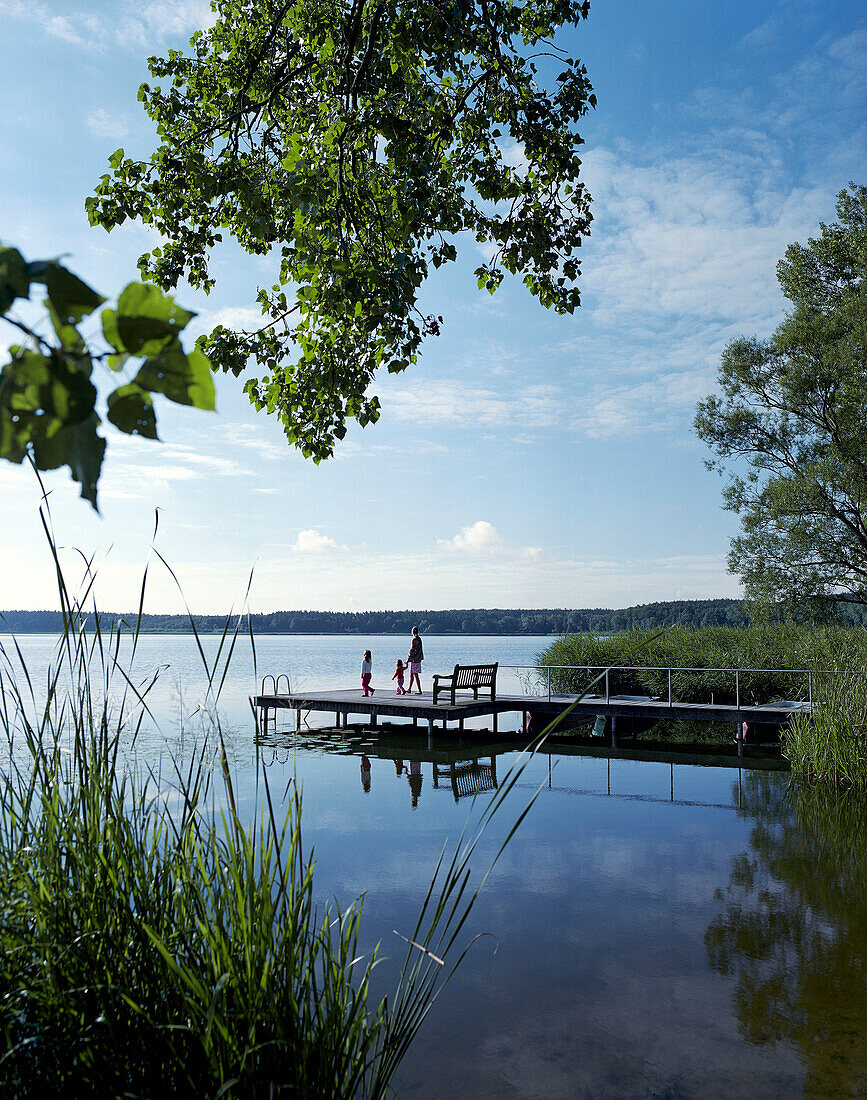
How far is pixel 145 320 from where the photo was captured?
83 cm

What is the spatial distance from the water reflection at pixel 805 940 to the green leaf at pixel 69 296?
395 centimetres

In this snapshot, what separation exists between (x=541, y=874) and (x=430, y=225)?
5081mm

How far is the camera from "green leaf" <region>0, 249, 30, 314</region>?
2.47ft

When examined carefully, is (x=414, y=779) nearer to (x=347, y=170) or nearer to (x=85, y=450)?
(x=347, y=170)

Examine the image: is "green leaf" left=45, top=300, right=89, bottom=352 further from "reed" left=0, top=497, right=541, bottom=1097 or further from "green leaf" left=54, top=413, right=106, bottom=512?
"reed" left=0, top=497, right=541, bottom=1097

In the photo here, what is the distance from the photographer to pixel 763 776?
11.0 m

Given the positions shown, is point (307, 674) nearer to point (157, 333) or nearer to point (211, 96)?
point (211, 96)

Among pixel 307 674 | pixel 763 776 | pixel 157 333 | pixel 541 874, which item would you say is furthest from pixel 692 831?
pixel 307 674

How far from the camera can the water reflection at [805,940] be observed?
385cm

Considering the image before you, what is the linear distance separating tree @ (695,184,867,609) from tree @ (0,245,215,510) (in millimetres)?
17703

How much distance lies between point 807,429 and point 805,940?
48.5 feet

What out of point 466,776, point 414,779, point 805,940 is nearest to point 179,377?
point 805,940

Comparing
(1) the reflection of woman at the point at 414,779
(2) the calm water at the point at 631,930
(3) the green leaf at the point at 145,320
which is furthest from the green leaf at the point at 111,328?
(1) the reflection of woman at the point at 414,779

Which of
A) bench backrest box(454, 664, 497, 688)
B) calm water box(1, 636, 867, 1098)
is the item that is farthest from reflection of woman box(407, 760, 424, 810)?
bench backrest box(454, 664, 497, 688)
